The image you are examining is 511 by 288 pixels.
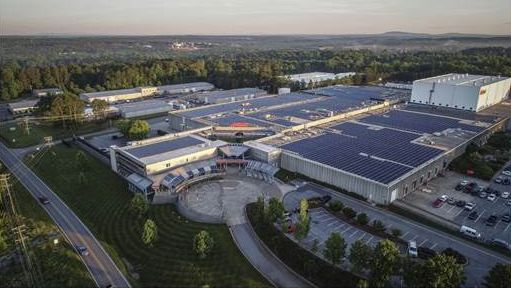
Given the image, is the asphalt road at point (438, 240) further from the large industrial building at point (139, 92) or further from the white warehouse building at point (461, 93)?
the large industrial building at point (139, 92)

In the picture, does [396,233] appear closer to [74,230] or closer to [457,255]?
[457,255]

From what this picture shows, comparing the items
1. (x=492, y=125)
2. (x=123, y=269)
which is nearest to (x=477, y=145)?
(x=492, y=125)

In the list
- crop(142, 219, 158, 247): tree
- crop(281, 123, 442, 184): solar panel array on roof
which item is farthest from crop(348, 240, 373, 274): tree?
crop(142, 219, 158, 247): tree

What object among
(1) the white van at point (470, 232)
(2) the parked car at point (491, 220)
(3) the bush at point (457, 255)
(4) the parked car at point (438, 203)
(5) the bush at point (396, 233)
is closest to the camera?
(3) the bush at point (457, 255)

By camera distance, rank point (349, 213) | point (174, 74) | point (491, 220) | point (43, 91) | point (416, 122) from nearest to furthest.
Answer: point (491, 220) < point (349, 213) < point (416, 122) < point (43, 91) < point (174, 74)

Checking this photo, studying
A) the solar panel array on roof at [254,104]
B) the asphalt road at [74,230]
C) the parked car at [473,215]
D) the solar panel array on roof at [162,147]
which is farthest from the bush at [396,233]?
the solar panel array on roof at [254,104]

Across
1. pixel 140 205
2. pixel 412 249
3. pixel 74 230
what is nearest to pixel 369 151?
pixel 412 249
